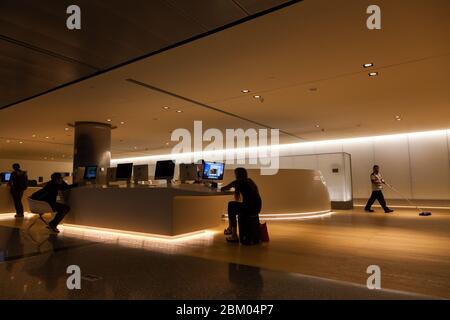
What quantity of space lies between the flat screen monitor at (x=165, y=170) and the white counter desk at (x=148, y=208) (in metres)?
0.38

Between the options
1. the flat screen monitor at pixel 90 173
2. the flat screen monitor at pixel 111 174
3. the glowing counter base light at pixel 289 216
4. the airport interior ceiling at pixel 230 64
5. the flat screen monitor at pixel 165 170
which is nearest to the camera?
the airport interior ceiling at pixel 230 64

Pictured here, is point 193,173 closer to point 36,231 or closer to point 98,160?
point 36,231

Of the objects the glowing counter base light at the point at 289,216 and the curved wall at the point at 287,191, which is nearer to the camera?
the glowing counter base light at the point at 289,216

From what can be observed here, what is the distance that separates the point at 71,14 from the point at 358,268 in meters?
4.23

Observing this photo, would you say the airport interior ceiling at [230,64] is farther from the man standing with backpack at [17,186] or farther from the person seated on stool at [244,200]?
the person seated on stool at [244,200]

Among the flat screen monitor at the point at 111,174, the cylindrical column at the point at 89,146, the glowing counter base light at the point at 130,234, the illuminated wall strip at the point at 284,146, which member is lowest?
the glowing counter base light at the point at 130,234

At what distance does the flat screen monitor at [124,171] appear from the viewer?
20.4 feet

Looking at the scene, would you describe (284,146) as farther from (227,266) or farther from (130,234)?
(227,266)

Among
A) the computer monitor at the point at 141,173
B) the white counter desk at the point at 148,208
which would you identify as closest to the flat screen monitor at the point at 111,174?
the white counter desk at the point at 148,208

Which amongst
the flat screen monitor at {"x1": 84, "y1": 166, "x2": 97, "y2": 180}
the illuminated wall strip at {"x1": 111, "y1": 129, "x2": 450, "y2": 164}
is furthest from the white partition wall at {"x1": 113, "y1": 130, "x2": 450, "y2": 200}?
the flat screen monitor at {"x1": 84, "y1": 166, "x2": 97, "y2": 180}

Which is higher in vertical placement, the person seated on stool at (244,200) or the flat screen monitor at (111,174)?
the flat screen monitor at (111,174)

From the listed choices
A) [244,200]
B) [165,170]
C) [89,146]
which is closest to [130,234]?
[165,170]

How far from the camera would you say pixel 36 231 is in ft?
20.0
